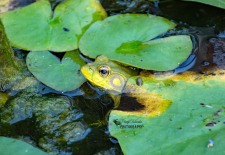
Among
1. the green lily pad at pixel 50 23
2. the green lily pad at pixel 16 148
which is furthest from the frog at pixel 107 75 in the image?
the green lily pad at pixel 16 148

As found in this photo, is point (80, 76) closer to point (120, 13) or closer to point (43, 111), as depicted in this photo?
point (43, 111)

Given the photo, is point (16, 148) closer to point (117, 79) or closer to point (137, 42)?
point (117, 79)

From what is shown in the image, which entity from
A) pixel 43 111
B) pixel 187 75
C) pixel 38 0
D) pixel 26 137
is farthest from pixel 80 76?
pixel 38 0

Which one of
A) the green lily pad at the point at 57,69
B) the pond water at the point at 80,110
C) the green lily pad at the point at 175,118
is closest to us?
the green lily pad at the point at 175,118

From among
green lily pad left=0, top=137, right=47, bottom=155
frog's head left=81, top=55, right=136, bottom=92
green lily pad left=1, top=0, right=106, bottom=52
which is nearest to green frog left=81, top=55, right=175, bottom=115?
frog's head left=81, top=55, right=136, bottom=92

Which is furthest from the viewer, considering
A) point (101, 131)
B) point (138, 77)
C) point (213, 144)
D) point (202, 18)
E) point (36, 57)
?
point (202, 18)

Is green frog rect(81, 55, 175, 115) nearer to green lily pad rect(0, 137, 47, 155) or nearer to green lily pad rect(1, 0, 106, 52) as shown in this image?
green lily pad rect(1, 0, 106, 52)

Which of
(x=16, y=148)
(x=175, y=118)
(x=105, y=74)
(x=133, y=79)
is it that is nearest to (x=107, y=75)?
(x=105, y=74)

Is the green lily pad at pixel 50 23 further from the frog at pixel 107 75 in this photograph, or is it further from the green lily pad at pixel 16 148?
the green lily pad at pixel 16 148
